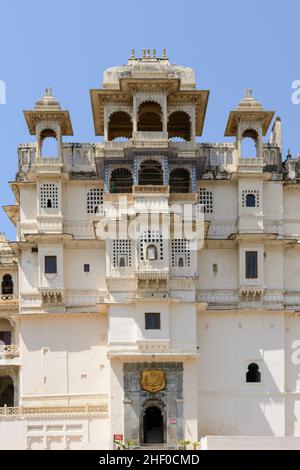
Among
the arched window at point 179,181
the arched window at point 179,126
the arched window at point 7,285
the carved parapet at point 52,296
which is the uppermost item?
the arched window at point 179,126

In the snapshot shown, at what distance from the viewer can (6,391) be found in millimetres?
50469

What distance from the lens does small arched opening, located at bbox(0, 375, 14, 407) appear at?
50094 millimetres

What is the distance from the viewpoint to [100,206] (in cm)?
4638

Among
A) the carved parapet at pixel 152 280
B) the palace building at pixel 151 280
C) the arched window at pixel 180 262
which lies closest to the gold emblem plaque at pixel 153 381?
the palace building at pixel 151 280

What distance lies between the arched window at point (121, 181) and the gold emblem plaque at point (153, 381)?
9.00 metres

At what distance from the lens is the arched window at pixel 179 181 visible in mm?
47031

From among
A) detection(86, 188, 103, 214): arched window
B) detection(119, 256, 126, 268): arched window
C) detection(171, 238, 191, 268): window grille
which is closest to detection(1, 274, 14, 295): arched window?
detection(86, 188, 103, 214): arched window

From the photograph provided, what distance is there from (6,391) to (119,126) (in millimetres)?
14944

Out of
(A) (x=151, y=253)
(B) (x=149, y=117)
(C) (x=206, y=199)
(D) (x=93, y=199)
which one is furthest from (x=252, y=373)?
(B) (x=149, y=117)

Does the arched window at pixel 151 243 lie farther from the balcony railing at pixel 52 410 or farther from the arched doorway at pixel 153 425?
the balcony railing at pixel 52 410

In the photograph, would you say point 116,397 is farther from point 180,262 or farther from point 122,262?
point 180,262
